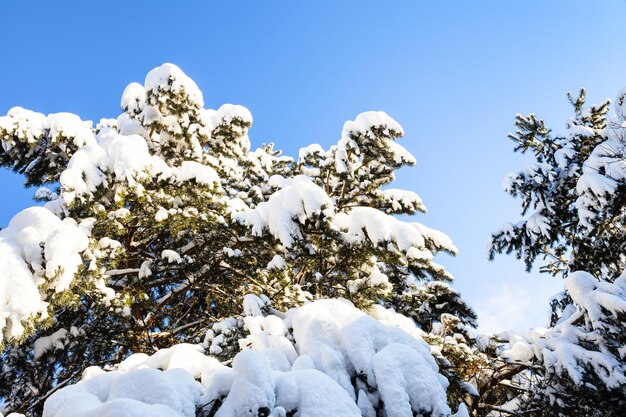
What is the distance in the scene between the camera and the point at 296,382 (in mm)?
→ 2057

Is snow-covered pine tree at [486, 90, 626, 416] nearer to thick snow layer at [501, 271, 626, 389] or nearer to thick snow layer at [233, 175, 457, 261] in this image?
thick snow layer at [501, 271, 626, 389]

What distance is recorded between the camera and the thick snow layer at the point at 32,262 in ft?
11.3

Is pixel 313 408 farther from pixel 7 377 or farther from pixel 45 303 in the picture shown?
pixel 7 377

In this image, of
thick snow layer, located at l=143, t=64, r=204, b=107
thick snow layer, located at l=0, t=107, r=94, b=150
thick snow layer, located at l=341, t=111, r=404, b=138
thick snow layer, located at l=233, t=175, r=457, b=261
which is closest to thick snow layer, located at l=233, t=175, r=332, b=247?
thick snow layer, located at l=233, t=175, r=457, b=261

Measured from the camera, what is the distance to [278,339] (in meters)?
3.13

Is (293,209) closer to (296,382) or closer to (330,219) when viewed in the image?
(330,219)

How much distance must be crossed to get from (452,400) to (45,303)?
152 inches

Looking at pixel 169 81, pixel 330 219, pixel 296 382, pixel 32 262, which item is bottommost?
pixel 296 382

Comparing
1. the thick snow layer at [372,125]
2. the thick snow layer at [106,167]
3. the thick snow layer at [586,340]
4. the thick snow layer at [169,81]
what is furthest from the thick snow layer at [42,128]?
the thick snow layer at [586,340]

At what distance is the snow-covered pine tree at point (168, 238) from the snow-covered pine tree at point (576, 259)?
1.24 m

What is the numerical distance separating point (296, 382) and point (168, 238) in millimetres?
7419

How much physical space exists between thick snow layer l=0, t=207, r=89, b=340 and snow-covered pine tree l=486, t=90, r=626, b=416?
485 cm

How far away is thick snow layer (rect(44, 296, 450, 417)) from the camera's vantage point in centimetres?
186

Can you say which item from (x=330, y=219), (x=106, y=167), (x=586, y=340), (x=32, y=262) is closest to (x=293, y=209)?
(x=330, y=219)
